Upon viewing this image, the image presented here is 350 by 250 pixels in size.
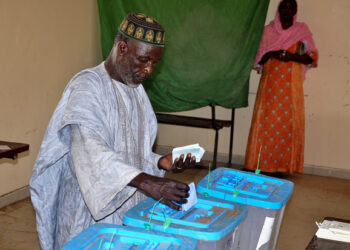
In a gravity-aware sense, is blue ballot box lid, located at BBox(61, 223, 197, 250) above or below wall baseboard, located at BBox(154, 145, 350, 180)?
above

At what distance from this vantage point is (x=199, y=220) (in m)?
1.74

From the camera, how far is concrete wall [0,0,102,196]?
432 centimetres

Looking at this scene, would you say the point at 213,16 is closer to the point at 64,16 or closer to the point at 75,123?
the point at 64,16

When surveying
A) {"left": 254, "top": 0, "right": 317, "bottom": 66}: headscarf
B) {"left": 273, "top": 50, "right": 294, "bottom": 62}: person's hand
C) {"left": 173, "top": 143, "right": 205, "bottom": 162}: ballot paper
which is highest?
{"left": 254, "top": 0, "right": 317, "bottom": 66}: headscarf

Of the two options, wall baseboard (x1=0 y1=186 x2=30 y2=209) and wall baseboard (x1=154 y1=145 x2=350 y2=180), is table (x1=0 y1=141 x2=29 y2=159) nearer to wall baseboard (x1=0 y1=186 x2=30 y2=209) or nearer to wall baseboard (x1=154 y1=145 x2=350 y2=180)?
wall baseboard (x1=0 y1=186 x2=30 y2=209)

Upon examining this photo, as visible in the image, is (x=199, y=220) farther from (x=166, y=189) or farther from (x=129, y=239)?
(x=129, y=239)

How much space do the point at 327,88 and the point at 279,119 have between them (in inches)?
34.2

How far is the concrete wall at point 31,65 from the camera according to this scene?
432 cm

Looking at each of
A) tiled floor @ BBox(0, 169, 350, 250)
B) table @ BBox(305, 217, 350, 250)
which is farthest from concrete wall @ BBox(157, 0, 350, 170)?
table @ BBox(305, 217, 350, 250)

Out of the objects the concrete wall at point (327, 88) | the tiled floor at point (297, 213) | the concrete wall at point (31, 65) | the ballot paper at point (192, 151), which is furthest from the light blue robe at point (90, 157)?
the concrete wall at point (327, 88)

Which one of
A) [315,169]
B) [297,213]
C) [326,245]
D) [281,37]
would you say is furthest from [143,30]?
[315,169]

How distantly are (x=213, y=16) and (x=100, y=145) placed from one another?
4.25m

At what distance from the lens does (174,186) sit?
5.52 ft

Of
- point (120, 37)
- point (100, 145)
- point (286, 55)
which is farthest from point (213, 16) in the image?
point (100, 145)
